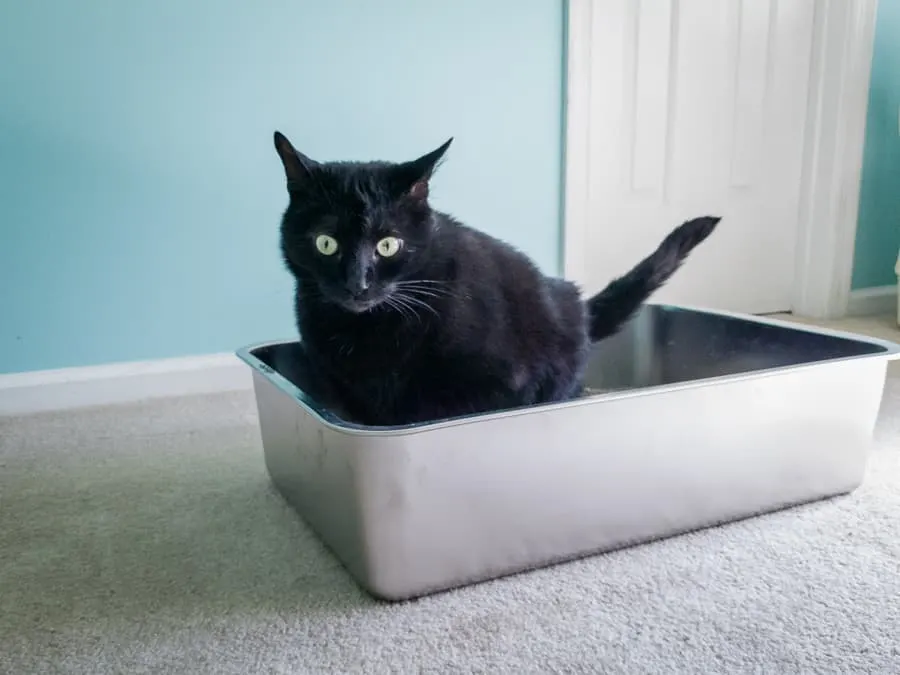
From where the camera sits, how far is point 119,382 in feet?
4.30

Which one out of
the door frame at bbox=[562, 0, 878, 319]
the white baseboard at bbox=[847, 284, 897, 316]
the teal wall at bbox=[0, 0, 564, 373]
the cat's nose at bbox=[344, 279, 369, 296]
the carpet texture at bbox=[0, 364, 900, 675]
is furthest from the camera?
the white baseboard at bbox=[847, 284, 897, 316]

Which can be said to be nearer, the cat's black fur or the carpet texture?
the carpet texture

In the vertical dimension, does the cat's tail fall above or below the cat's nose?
below

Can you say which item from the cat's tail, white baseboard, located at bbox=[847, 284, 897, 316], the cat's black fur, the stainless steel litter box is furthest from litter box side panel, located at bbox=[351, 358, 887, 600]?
white baseboard, located at bbox=[847, 284, 897, 316]

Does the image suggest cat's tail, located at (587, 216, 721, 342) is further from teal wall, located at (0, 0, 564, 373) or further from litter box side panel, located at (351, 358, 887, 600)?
teal wall, located at (0, 0, 564, 373)

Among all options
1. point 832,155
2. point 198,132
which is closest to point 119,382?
point 198,132

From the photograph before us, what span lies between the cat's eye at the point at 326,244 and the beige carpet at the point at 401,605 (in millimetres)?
307

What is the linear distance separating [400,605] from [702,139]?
1.60 m

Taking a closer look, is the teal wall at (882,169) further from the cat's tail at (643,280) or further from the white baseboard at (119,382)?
the white baseboard at (119,382)

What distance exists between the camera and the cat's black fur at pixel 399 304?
711mm

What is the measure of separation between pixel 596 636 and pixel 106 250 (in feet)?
3.55

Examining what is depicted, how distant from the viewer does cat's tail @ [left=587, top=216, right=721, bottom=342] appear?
3.12ft

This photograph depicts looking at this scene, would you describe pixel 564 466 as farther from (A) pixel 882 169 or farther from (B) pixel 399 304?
(A) pixel 882 169

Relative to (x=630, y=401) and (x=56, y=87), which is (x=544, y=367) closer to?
(x=630, y=401)
